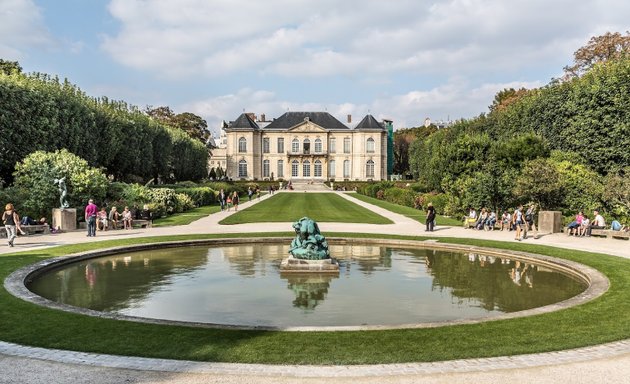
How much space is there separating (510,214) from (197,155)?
1951 inches

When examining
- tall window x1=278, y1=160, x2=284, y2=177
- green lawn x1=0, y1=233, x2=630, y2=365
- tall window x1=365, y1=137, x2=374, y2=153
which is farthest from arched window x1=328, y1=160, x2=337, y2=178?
green lawn x1=0, y1=233, x2=630, y2=365

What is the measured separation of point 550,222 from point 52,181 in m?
21.8

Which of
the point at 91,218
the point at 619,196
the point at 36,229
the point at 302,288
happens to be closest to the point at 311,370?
the point at 302,288

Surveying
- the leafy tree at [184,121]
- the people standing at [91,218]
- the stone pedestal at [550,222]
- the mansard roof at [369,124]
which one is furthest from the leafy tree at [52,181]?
the mansard roof at [369,124]

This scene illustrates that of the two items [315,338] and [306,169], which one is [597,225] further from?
[306,169]

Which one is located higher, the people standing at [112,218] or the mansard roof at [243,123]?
the mansard roof at [243,123]

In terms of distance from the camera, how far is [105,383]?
19.5 feet

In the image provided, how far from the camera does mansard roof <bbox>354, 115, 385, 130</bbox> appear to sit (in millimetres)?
91000

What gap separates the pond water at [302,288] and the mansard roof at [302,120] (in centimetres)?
7663

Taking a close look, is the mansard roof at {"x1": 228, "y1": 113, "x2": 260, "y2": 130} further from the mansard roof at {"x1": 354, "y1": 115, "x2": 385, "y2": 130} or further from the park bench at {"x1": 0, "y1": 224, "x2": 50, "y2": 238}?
the park bench at {"x1": 0, "y1": 224, "x2": 50, "y2": 238}

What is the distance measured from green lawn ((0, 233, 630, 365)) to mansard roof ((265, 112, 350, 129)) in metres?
84.0

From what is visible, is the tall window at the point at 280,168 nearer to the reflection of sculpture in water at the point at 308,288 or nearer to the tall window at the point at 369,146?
the tall window at the point at 369,146

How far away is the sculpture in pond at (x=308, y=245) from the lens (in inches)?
550

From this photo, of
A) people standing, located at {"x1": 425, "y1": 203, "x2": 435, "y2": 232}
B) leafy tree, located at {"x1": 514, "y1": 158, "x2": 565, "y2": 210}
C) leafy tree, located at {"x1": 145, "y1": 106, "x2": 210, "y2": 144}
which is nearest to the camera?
people standing, located at {"x1": 425, "y1": 203, "x2": 435, "y2": 232}
